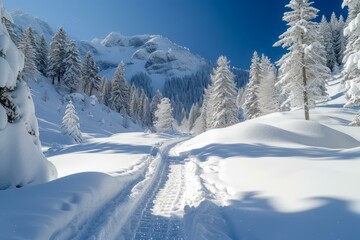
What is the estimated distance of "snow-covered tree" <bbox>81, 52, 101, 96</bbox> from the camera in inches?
2408

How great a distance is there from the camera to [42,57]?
58781 millimetres

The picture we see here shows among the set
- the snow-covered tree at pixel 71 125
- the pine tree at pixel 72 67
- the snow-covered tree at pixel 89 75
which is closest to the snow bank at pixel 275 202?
the snow-covered tree at pixel 71 125

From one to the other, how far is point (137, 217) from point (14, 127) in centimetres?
406

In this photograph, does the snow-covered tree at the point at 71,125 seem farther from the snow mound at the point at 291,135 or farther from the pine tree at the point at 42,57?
the pine tree at the point at 42,57

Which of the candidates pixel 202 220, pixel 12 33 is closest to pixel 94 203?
pixel 202 220

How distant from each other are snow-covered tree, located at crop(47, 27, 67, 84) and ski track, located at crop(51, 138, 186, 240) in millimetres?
49890

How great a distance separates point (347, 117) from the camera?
31828 millimetres

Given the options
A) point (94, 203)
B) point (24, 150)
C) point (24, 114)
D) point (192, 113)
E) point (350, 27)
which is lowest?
point (94, 203)

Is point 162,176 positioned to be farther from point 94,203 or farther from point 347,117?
point 347,117

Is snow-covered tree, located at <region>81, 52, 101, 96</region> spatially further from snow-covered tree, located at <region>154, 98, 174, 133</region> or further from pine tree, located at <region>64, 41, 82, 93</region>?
snow-covered tree, located at <region>154, 98, 174, 133</region>

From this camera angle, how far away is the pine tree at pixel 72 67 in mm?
53753

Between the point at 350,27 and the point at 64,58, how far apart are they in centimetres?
5215


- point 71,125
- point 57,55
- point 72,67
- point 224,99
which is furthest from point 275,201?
point 57,55

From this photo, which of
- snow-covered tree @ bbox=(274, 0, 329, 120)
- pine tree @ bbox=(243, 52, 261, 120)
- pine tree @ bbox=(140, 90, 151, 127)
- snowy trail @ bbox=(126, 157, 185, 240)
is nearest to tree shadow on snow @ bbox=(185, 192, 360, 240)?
snowy trail @ bbox=(126, 157, 185, 240)
